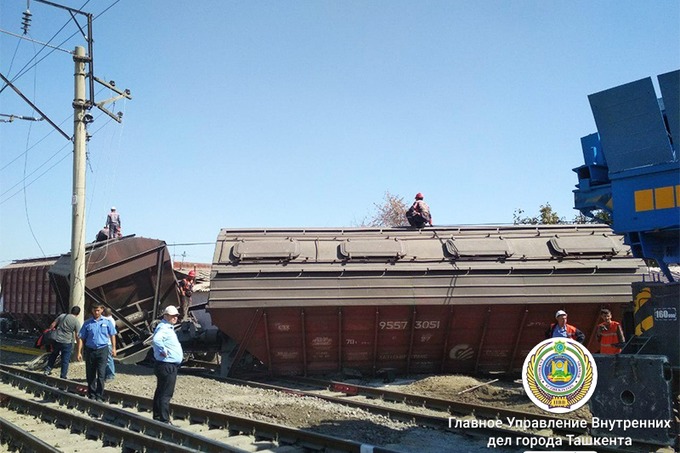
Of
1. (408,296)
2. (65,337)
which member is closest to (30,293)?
(65,337)

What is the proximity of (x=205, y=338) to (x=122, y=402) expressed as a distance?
119 inches

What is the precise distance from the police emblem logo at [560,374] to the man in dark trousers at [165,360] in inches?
192

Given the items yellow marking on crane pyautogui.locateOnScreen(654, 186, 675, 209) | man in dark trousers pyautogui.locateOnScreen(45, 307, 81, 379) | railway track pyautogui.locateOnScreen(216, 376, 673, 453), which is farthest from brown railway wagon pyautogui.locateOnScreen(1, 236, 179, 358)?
yellow marking on crane pyautogui.locateOnScreen(654, 186, 675, 209)

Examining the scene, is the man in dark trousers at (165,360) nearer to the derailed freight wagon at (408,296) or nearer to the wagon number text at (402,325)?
the derailed freight wagon at (408,296)

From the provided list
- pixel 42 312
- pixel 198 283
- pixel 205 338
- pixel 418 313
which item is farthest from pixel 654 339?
pixel 42 312

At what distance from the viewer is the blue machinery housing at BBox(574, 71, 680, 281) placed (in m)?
6.17

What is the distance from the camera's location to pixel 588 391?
6516 millimetres

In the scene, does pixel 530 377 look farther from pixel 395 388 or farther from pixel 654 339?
pixel 395 388

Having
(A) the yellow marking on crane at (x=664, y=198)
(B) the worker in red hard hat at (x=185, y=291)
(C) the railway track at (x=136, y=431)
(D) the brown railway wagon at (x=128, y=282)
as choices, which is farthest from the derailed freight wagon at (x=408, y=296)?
(A) the yellow marking on crane at (x=664, y=198)

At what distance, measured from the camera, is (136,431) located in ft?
28.6

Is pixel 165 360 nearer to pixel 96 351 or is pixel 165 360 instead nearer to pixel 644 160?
pixel 96 351

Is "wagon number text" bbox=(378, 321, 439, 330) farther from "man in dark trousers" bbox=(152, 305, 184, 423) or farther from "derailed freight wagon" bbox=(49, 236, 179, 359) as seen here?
"derailed freight wagon" bbox=(49, 236, 179, 359)

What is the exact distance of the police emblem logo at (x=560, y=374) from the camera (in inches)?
259

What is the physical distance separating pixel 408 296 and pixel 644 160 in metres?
6.45
